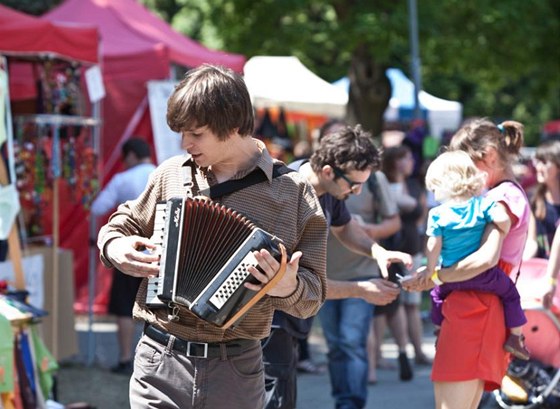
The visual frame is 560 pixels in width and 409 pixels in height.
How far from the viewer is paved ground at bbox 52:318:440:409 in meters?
8.20

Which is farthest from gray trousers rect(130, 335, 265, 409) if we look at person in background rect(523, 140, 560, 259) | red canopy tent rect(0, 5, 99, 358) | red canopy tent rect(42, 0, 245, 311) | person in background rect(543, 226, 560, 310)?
red canopy tent rect(42, 0, 245, 311)

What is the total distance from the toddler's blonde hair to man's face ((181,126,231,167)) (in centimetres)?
190

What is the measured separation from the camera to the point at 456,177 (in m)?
5.27

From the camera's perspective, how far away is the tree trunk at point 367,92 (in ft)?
59.1

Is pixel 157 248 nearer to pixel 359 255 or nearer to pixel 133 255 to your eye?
pixel 133 255

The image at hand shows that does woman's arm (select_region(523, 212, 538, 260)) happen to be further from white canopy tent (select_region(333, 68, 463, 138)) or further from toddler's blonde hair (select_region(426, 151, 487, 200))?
white canopy tent (select_region(333, 68, 463, 138))

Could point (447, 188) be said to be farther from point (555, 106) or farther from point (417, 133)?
point (555, 106)

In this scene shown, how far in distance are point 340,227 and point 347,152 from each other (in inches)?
15.3

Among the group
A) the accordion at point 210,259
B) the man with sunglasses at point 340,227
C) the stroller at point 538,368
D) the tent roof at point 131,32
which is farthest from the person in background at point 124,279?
the accordion at point 210,259

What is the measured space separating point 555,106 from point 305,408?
33.4m

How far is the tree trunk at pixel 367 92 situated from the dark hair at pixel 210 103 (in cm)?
1438

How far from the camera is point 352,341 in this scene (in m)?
6.94

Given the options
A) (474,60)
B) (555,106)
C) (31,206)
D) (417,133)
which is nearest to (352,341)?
(31,206)

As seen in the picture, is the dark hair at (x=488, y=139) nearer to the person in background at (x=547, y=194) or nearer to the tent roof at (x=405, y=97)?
the person in background at (x=547, y=194)
